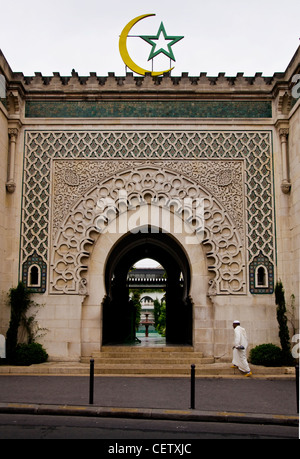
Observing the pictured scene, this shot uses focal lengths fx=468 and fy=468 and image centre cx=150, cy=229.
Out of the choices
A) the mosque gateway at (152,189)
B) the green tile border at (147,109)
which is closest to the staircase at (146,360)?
the mosque gateway at (152,189)

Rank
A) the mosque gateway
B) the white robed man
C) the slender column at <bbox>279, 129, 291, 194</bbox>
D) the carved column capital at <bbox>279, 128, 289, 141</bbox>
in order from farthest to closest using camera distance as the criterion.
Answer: the carved column capital at <bbox>279, 128, 289, 141</bbox>, the slender column at <bbox>279, 129, 291, 194</bbox>, the mosque gateway, the white robed man

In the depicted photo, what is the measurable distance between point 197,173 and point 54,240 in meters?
4.00

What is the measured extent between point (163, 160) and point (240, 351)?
5.07 m

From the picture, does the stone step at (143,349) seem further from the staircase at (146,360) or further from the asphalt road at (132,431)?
the asphalt road at (132,431)

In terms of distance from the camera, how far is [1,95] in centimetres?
1168

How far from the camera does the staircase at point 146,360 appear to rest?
414 inches

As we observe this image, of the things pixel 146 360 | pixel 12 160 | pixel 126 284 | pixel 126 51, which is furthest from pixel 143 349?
pixel 126 51

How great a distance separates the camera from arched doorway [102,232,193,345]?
15.3 meters

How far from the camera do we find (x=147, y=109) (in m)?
12.4

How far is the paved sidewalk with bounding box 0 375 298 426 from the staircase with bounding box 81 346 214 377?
590 millimetres

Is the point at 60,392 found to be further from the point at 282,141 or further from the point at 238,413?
the point at 282,141

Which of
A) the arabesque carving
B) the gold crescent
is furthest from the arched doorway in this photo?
the gold crescent

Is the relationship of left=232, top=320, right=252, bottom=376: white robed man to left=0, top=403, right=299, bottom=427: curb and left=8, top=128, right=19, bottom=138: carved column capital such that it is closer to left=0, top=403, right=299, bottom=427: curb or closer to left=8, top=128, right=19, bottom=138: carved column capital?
left=0, top=403, right=299, bottom=427: curb
